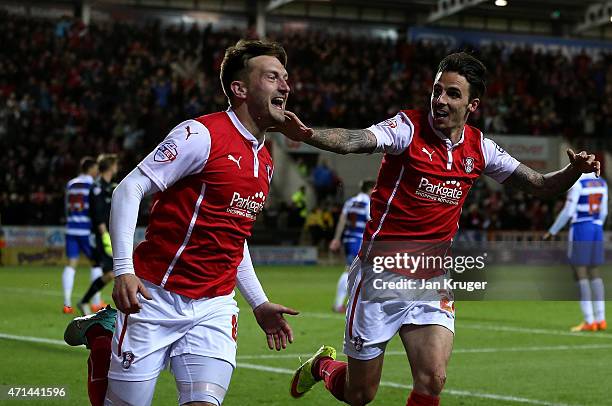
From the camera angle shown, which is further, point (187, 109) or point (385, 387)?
point (187, 109)

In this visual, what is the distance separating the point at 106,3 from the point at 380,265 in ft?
98.3

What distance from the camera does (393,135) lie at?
639 centimetres

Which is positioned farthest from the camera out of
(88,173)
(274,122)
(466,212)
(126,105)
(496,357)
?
(466,212)

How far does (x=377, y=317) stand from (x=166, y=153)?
6.98ft

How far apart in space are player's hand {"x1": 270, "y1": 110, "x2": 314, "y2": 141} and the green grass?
11.1 feet

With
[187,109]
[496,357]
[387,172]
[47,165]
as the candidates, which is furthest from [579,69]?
[387,172]

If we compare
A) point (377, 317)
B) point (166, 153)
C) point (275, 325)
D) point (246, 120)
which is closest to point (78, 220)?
point (377, 317)

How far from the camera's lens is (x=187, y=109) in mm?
30953

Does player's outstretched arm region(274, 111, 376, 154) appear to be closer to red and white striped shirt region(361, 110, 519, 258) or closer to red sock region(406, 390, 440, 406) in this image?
red and white striped shirt region(361, 110, 519, 258)

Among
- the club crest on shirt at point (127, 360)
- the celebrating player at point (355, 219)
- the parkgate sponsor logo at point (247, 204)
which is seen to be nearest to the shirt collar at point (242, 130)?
the parkgate sponsor logo at point (247, 204)

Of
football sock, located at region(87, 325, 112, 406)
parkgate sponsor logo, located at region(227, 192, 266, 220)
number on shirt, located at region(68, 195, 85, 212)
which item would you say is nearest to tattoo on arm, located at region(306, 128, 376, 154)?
parkgate sponsor logo, located at region(227, 192, 266, 220)

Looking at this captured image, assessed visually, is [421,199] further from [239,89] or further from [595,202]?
[595,202]

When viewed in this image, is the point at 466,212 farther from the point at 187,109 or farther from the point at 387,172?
the point at 387,172

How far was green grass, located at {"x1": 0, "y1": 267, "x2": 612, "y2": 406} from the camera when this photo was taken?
28.8 ft
